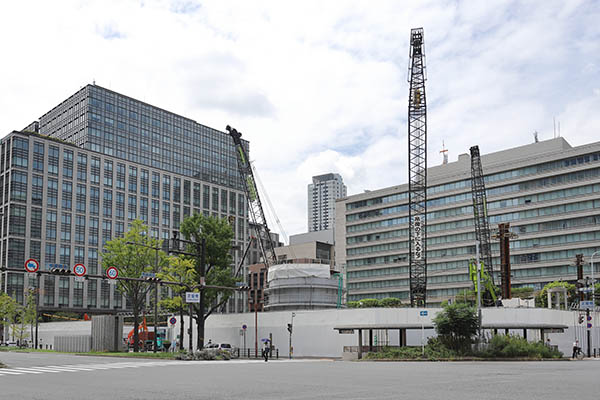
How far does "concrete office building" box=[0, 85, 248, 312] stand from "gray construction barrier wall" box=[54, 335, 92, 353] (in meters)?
32.3

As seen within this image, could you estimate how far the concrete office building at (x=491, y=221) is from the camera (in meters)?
112

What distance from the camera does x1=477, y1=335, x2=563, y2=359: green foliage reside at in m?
45.4

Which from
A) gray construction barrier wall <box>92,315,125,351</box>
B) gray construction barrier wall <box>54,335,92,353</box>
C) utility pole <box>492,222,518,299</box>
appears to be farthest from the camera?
utility pole <box>492,222,518,299</box>

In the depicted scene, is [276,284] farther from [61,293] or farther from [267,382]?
[61,293]

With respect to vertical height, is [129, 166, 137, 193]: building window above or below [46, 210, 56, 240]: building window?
above

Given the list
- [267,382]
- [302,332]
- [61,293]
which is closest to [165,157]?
[61,293]

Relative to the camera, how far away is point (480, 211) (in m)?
119

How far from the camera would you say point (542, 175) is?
385ft

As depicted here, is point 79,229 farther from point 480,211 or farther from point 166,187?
→ point 480,211

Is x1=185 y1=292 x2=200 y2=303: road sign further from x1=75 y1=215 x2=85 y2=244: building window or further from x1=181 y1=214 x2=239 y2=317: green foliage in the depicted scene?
x1=75 y1=215 x2=85 y2=244: building window

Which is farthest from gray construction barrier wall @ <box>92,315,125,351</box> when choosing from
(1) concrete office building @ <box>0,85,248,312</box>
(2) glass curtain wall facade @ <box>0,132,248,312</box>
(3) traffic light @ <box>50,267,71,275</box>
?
(2) glass curtain wall facade @ <box>0,132,248,312</box>

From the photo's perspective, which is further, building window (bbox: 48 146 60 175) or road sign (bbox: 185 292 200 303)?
building window (bbox: 48 146 60 175)

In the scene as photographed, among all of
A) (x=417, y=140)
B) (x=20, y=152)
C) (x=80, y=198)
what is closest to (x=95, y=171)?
(x=80, y=198)

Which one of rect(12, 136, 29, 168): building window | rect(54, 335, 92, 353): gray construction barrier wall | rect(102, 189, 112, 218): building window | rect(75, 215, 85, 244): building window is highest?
rect(12, 136, 29, 168): building window
